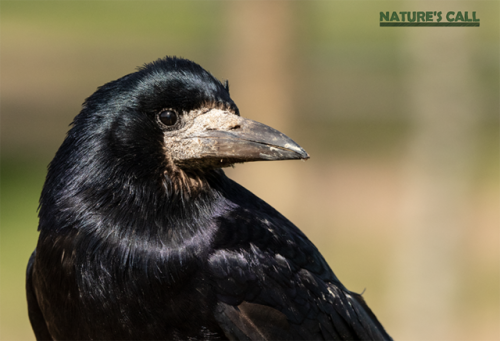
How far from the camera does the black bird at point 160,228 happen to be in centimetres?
239

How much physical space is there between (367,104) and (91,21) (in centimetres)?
440

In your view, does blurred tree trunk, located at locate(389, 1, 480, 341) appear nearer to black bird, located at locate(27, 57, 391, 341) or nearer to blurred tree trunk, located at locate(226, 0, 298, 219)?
blurred tree trunk, located at locate(226, 0, 298, 219)

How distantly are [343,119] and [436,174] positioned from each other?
478 centimetres

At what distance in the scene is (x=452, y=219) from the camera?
4.87m

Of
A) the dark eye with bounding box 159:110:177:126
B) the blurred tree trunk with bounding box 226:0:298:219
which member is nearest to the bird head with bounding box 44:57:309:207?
the dark eye with bounding box 159:110:177:126

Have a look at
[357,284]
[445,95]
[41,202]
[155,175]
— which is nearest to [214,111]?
[155,175]

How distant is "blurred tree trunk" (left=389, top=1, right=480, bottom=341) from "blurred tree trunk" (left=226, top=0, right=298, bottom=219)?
1.10 meters

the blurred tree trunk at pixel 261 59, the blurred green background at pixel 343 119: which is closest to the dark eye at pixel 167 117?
the blurred green background at pixel 343 119

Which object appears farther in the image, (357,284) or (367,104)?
(367,104)

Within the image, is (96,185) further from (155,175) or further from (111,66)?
(111,66)

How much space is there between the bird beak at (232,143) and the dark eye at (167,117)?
0.09 m

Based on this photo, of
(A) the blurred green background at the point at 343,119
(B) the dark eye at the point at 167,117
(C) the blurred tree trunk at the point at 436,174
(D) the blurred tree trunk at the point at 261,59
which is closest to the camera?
(B) the dark eye at the point at 167,117

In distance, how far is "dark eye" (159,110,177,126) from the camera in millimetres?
2537

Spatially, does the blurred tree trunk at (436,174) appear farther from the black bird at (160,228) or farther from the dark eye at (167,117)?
the dark eye at (167,117)
